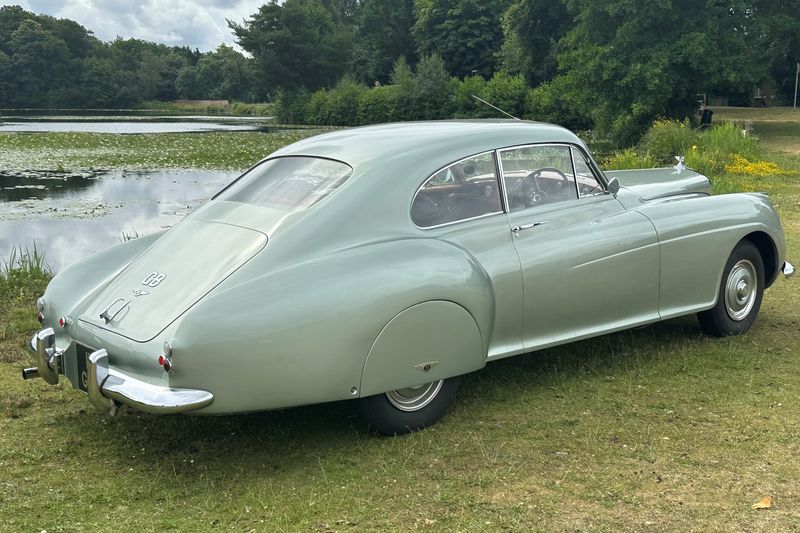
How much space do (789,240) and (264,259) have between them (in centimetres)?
772

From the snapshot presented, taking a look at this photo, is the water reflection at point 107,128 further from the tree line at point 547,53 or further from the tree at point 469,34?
the tree at point 469,34

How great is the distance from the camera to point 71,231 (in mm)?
11680

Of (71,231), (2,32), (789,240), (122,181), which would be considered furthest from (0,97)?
(789,240)

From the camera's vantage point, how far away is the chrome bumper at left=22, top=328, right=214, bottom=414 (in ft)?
10.6

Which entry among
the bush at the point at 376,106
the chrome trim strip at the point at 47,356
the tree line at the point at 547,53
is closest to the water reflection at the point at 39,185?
the chrome trim strip at the point at 47,356

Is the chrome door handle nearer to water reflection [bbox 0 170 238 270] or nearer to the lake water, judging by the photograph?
water reflection [bbox 0 170 238 270]

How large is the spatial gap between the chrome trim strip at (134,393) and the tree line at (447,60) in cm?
3012

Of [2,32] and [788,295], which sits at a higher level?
[2,32]

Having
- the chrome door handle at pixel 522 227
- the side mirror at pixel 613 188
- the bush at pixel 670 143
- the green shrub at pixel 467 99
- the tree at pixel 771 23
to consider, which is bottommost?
the bush at pixel 670 143

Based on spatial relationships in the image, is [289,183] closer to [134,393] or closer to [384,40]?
[134,393]

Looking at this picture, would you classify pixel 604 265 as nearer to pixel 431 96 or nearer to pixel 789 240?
pixel 789 240

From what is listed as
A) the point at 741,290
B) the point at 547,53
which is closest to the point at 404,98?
the point at 547,53

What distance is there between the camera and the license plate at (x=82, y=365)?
372cm

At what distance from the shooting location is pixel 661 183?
5672mm
